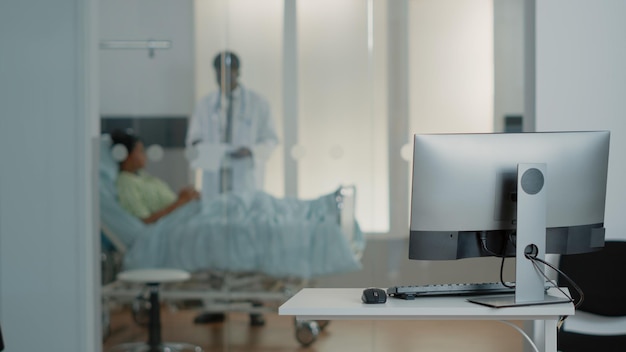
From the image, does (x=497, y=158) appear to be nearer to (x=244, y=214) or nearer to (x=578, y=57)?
(x=578, y=57)

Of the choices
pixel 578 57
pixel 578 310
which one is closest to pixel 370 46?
pixel 578 57

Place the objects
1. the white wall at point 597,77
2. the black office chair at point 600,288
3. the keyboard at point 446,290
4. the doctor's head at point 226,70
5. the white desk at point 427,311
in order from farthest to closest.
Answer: the doctor's head at point 226,70 → the white wall at point 597,77 → the black office chair at point 600,288 → the keyboard at point 446,290 → the white desk at point 427,311

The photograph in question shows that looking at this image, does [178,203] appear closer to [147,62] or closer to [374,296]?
[147,62]

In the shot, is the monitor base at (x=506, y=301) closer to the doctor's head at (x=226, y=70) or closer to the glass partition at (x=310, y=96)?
the glass partition at (x=310, y=96)

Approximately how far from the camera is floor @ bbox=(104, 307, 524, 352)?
4.18 m

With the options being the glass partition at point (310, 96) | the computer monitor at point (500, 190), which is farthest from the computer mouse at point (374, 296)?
the glass partition at point (310, 96)

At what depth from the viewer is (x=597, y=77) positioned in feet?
12.5

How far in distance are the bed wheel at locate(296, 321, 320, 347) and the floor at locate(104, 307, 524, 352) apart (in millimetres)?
22

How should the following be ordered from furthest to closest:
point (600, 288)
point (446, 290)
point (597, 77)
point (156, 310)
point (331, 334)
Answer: point (156, 310)
point (331, 334)
point (597, 77)
point (600, 288)
point (446, 290)

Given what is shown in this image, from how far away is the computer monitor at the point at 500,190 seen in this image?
2584mm

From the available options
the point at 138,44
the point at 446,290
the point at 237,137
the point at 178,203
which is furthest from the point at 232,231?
the point at 446,290

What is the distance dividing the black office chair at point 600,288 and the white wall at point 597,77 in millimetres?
171

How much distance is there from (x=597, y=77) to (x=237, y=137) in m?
1.85

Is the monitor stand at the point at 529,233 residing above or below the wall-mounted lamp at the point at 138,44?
below
